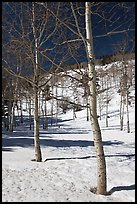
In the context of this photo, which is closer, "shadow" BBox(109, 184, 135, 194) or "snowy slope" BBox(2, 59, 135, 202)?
"snowy slope" BBox(2, 59, 135, 202)

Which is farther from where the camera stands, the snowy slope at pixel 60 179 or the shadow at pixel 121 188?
the shadow at pixel 121 188

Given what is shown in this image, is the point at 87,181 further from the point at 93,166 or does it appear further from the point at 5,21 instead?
the point at 5,21

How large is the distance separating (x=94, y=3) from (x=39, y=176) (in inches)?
184

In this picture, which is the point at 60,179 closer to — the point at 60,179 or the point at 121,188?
the point at 60,179

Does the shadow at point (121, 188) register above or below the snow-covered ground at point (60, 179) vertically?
below

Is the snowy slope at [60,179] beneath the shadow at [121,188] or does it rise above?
above

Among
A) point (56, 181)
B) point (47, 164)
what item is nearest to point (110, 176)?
point (56, 181)

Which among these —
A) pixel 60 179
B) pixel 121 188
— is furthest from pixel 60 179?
pixel 121 188

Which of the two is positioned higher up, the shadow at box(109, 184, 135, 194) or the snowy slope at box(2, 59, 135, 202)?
the snowy slope at box(2, 59, 135, 202)

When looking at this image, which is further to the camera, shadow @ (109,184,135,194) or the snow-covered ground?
shadow @ (109,184,135,194)

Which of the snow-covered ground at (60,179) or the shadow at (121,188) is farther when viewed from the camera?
the shadow at (121,188)

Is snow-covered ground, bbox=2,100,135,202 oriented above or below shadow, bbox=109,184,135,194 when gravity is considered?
above

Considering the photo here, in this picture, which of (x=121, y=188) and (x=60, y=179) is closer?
(x=121, y=188)

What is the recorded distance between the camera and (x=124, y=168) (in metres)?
8.44
